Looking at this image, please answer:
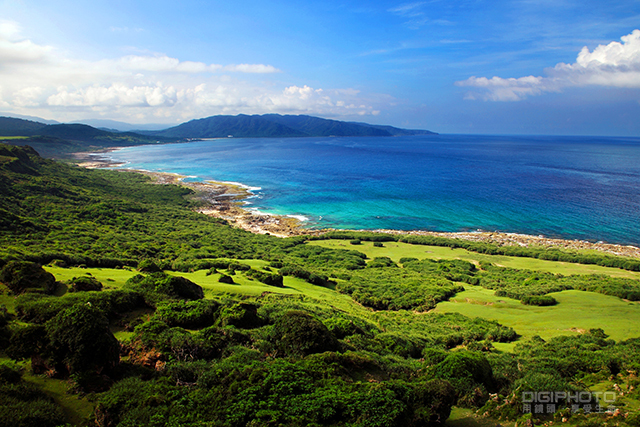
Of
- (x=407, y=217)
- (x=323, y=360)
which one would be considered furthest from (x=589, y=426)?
(x=407, y=217)

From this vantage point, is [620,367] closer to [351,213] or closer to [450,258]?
[450,258]

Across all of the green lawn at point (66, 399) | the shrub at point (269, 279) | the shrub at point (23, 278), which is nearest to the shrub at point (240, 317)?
the green lawn at point (66, 399)

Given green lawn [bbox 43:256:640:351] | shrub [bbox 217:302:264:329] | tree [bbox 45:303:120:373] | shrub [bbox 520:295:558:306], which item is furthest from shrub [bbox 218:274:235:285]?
shrub [bbox 520:295:558:306]

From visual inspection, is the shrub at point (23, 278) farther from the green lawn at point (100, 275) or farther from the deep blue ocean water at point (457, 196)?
the deep blue ocean water at point (457, 196)

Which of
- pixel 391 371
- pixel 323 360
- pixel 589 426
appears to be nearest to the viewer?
pixel 589 426

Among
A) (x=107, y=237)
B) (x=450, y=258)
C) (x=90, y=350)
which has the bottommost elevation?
(x=450, y=258)

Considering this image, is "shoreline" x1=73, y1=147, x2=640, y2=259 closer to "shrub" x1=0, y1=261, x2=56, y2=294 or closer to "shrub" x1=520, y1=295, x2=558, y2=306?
"shrub" x1=520, y1=295, x2=558, y2=306
